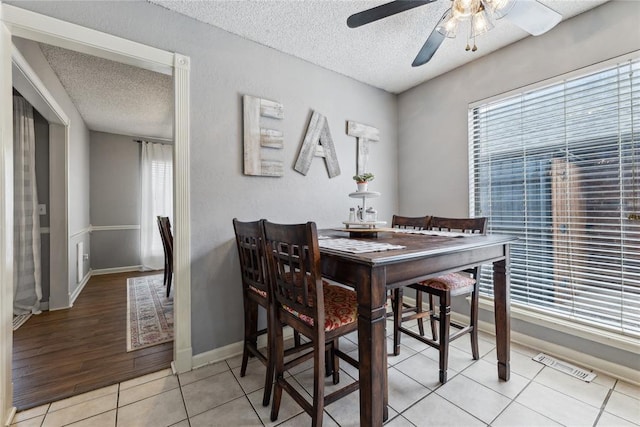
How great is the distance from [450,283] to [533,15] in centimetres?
162

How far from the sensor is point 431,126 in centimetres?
289

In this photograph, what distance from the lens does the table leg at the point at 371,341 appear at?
108 centimetres

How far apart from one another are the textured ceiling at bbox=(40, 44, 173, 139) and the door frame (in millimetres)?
786

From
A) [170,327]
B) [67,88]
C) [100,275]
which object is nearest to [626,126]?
[170,327]

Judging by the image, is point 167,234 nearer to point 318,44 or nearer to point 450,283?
point 318,44

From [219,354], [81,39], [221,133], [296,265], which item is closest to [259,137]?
[221,133]

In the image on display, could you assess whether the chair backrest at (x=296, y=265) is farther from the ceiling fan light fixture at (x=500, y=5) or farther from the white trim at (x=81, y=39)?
the ceiling fan light fixture at (x=500, y=5)

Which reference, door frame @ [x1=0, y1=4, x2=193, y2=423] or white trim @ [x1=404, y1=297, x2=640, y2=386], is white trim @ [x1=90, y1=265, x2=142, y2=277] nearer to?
door frame @ [x1=0, y1=4, x2=193, y2=423]

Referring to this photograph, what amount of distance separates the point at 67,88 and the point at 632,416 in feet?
17.1

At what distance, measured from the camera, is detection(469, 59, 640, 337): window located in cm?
176

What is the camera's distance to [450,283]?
5.95ft

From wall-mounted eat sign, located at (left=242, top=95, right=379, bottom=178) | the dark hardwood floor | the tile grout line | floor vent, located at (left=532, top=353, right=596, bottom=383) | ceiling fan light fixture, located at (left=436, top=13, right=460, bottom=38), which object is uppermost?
ceiling fan light fixture, located at (left=436, top=13, right=460, bottom=38)

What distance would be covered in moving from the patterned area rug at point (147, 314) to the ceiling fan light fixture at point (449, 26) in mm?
2998

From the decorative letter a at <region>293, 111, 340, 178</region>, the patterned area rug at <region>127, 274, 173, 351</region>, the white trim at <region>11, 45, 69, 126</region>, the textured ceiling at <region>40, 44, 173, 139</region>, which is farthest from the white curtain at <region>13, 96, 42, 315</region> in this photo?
the decorative letter a at <region>293, 111, 340, 178</region>
